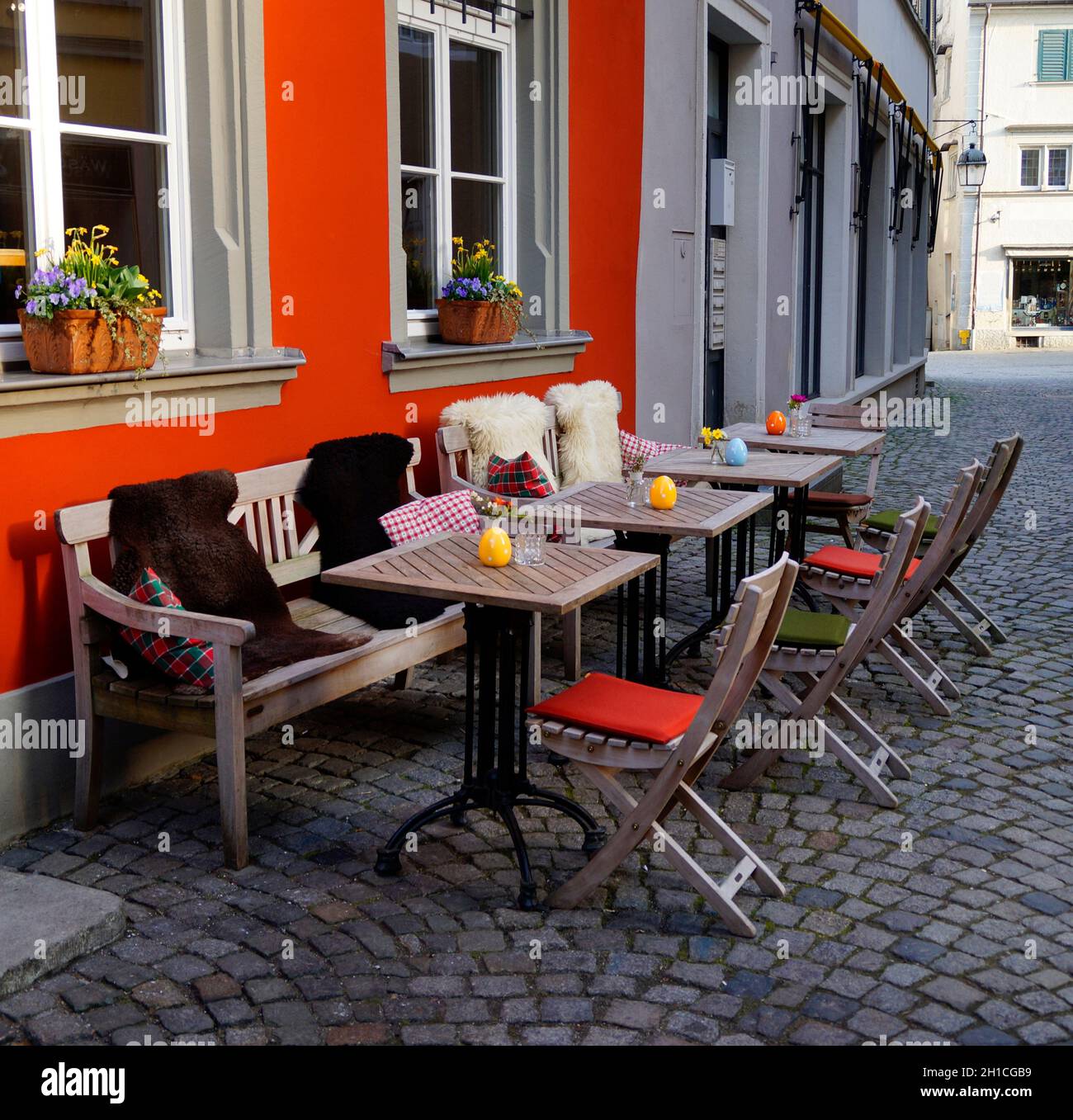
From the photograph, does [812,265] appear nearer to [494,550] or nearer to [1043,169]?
[494,550]

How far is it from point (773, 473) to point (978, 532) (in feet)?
3.33

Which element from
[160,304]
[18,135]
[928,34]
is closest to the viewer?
[18,135]

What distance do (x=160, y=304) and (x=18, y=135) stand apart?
843mm

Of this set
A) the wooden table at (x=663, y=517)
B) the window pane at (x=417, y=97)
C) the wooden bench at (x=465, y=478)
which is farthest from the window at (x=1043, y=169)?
the wooden table at (x=663, y=517)

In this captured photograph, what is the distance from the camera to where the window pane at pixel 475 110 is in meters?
7.18

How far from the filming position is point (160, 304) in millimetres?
5145

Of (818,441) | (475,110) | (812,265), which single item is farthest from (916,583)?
(812,265)

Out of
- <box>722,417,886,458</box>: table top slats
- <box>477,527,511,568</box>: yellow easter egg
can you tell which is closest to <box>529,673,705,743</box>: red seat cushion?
<box>477,527,511,568</box>: yellow easter egg

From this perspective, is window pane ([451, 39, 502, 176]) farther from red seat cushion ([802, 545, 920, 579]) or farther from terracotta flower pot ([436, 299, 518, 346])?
red seat cushion ([802, 545, 920, 579])

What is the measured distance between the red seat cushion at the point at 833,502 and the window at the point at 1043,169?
3891 centimetres

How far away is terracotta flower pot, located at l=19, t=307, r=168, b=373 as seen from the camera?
14.4 feet
